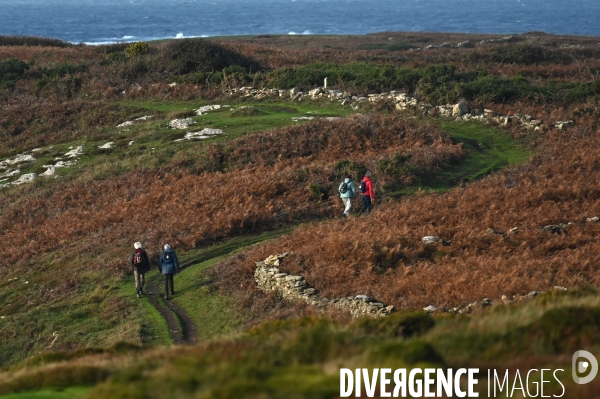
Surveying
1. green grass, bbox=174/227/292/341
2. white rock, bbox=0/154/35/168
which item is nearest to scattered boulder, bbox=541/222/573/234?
green grass, bbox=174/227/292/341

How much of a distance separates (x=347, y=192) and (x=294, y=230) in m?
2.64

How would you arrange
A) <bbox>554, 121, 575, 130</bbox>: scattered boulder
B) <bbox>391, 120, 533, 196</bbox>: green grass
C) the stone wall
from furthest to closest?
<bbox>554, 121, 575, 130</bbox>: scattered boulder < <bbox>391, 120, 533, 196</bbox>: green grass < the stone wall

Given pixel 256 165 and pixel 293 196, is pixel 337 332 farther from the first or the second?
pixel 256 165

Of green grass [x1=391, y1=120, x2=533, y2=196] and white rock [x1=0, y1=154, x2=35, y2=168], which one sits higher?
green grass [x1=391, y1=120, x2=533, y2=196]

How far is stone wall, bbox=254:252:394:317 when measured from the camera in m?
16.7

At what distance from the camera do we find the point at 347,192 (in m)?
26.8

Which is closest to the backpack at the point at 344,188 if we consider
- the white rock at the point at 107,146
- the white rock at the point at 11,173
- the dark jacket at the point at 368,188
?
the dark jacket at the point at 368,188

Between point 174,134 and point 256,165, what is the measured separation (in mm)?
8900

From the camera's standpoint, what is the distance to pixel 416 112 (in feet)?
131

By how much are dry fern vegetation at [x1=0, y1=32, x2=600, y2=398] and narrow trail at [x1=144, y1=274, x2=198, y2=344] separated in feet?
A: 1.05

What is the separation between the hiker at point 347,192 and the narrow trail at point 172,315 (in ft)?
24.4

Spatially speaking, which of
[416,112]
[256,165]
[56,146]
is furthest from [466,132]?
[56,146]

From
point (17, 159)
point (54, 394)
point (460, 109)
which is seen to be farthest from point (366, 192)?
point (17, 159)

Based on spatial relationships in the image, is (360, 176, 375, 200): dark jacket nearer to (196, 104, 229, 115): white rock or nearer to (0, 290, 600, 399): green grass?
(0, 290, 600, 399): green grass
